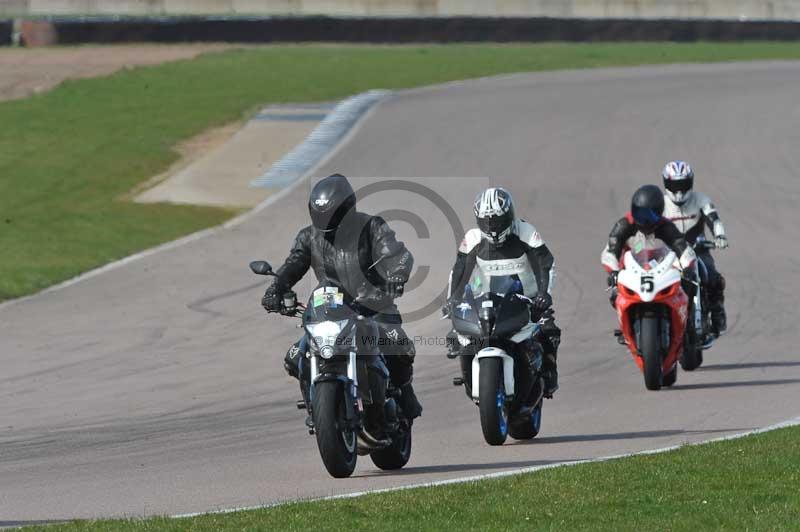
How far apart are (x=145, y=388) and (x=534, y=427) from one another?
3787 millimetres

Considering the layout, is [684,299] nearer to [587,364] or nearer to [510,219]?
[587,364]

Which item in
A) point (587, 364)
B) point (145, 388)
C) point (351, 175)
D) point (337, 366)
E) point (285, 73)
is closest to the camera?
point (337, 366)

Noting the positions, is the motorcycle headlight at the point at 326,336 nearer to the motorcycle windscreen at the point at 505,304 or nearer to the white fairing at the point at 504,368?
the white fairing at the point at 504,368

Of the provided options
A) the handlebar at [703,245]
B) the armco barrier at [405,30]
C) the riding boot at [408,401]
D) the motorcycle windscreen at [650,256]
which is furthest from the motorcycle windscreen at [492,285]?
the armco barrier at [405,30]

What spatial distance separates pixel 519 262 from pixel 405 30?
34417 mm

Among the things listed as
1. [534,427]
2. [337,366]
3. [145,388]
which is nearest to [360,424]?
[337,366]

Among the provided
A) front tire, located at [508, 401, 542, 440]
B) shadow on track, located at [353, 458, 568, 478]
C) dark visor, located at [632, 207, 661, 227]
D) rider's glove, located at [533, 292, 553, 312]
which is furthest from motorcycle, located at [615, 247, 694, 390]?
shadow on track, located at [353, 458, 568, 478]

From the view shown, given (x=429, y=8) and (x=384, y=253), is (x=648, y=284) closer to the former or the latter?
(x=384, y=253)

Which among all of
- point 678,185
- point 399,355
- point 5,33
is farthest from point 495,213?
point 5,33

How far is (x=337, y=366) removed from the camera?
922 cm

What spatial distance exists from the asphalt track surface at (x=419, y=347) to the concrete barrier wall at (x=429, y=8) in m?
17.1

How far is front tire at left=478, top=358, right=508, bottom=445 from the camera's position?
1030cm

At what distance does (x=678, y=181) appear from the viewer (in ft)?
48.1

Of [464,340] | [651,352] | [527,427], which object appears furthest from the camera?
[651,352]
